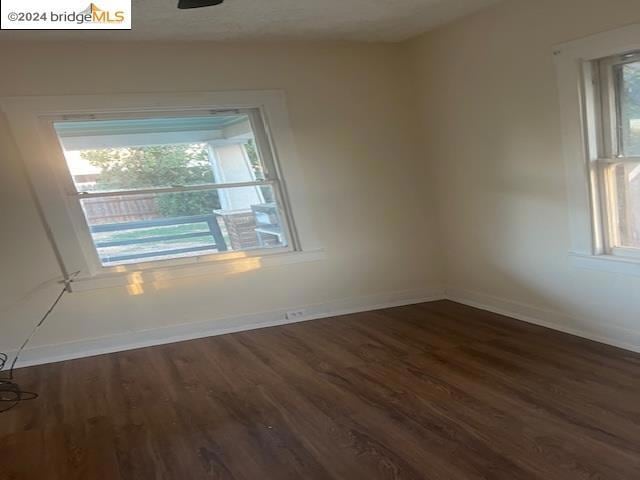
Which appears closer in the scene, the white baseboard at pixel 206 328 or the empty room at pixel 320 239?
the empty room at pixel 320 239

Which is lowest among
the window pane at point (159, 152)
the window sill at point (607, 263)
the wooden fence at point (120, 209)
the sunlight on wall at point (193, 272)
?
the window sill at point (607, 263)

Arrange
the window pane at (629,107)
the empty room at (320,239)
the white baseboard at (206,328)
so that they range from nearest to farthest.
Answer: the empty room at (320,239) → the window pane at (629,107) → the white baseboard at (206,328)

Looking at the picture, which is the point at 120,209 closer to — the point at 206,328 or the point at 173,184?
the point at 173,184

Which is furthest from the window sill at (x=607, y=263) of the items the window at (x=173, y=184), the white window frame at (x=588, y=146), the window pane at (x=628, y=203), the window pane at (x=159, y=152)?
the window pane at (x=159, y=152)

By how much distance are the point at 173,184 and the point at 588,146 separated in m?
3.02

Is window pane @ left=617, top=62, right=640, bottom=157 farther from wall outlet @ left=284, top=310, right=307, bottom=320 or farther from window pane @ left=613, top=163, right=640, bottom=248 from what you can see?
wall outlet @ left=284, top=310, right=307, bottom=320

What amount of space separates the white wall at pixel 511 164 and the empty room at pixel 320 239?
0.06 ft

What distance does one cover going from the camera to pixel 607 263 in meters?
3.39

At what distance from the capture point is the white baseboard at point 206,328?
4090 millimetres

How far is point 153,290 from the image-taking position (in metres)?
4.30

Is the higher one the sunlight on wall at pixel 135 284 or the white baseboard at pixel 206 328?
the sunlight on wall at pixel 135 284

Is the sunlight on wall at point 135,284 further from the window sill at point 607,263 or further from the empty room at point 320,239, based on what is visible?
the window sill at point 607,263

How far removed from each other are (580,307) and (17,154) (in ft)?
13.2

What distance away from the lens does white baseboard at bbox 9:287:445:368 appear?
4090 millimetres
